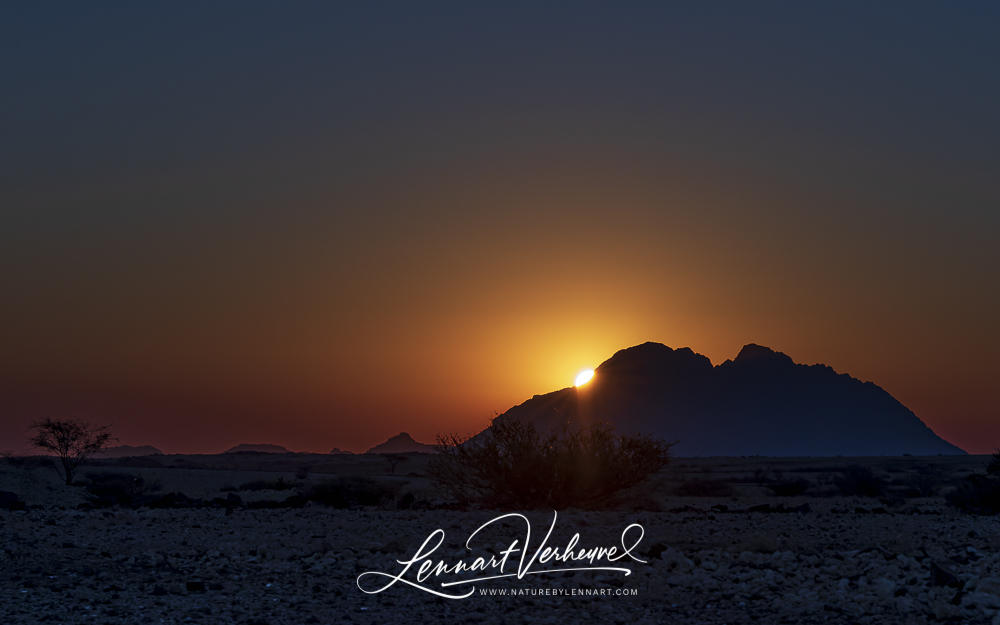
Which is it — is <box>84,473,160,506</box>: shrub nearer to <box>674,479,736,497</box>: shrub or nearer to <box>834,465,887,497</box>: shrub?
<box>674,479,736,497</box>: shrub

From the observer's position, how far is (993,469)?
2842cm

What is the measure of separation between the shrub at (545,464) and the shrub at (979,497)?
9.43 m

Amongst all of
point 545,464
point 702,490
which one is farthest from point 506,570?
point 702,490

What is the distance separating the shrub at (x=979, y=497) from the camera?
23.5 metres

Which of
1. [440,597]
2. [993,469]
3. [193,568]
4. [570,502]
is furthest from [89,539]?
[993,469]

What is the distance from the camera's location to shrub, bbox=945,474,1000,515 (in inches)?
926

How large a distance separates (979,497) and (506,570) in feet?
62.9

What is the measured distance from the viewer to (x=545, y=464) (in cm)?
2253

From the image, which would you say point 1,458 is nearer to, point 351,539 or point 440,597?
point 351,539

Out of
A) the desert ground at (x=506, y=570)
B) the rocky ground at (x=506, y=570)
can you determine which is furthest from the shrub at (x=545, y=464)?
the rocky ground at (x=506, y=570)

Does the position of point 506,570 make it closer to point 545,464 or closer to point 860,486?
point 545,464

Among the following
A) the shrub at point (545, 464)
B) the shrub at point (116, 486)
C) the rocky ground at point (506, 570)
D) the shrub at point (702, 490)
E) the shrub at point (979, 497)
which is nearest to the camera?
the rocky ground at point (506, 570)

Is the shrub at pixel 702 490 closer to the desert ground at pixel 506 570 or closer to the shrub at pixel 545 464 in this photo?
the shrub at pixel 545 464

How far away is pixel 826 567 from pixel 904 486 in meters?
38.6
